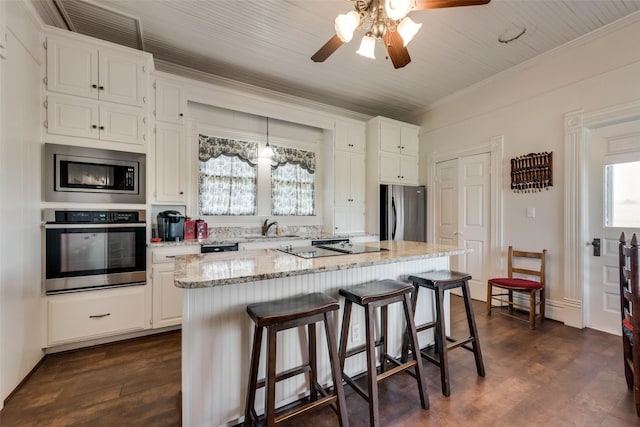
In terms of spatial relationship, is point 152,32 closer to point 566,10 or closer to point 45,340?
point 45,340

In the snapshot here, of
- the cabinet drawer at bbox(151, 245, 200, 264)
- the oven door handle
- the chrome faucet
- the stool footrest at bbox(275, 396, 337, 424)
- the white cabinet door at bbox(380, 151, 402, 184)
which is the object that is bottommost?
the stool footrest at bbox(275, 396, 337, 424)

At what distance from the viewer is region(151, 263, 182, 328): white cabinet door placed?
2.70m

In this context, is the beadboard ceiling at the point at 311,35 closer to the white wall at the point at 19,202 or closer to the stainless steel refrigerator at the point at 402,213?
the white wall at the point at 19,202

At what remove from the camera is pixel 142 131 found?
8.73 ft

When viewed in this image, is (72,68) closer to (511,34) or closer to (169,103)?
(169,103)

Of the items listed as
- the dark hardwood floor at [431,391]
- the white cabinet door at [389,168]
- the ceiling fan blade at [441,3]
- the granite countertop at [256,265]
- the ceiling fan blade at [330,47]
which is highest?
the ceiling fan blade at [441,3]

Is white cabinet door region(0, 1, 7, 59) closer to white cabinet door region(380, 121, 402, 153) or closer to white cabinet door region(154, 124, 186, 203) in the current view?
white cabinet door region(154, 124, 186, 203)

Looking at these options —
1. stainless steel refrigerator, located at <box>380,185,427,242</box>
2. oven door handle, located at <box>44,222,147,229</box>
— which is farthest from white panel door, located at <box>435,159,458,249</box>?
oven door handle, located at <box>44,222,147,229</box>

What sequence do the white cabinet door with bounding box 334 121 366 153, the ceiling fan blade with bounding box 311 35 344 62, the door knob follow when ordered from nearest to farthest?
the ceiling fan blade with bounding box 311 35 344 62 → the door knob → the white cabinet door with bounding box 334 121 366 153

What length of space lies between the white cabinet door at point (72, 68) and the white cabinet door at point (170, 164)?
0.65m

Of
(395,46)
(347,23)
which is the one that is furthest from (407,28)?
(347,23)

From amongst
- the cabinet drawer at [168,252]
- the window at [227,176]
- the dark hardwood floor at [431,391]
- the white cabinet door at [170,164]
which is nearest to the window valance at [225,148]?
the window at [227,176]

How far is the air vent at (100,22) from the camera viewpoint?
2.35 m

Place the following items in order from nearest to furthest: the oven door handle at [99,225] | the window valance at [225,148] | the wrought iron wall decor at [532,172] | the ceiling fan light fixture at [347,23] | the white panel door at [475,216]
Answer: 1. the ceiling fan light fixture at [347,23]
2. the oven door handle at [99,225]
3. the wrought iron wall decor at [532,172]
4. the window valance at [225,148]
5. the white panel door at [475,216]
